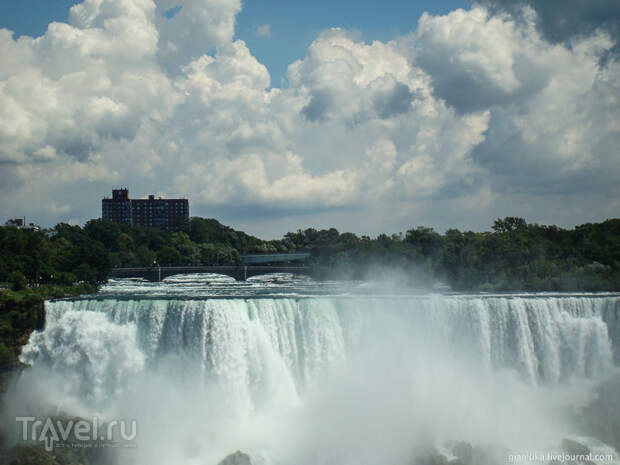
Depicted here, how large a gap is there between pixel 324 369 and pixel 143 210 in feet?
436

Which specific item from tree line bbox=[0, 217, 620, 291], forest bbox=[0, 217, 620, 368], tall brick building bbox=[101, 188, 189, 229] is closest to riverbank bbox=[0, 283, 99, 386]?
forest bbox=[0, 217, 620, 368]

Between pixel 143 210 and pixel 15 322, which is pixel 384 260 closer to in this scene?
pixel 15 322

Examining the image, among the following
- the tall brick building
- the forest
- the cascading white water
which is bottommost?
the cascading white water

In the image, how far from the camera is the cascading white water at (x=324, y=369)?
21641 mm

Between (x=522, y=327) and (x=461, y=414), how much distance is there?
5745mm

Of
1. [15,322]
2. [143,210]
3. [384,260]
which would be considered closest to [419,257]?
[384,260]

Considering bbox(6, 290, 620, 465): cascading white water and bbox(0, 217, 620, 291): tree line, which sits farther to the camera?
bbox(0, 217, 620, 291): tree line

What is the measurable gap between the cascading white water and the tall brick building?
121027mm

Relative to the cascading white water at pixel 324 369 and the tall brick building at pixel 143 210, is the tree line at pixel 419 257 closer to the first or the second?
Answer: the cascading white water at pixel 324 369

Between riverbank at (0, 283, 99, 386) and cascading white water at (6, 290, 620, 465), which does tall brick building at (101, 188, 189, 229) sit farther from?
cascading white water at (6, 290, 620, 465)

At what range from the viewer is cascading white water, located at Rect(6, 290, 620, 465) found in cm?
2164

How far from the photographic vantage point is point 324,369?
24250mm

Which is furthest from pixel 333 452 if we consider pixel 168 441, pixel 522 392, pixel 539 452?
pixel 522 392

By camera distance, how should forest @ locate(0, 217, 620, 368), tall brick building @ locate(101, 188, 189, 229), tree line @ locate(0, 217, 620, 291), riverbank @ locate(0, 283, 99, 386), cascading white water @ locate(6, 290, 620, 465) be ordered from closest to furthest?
1. cascading white water @ locate(6, 290, 620, 465)
2. riverbank @ locate(0, 283, 99, 386)
3. forest @ locate(0, 217, 620, 368)
4. tree line @ locate(0, 217, 620, 291)
5. tall brick building @ locate(101, 188, 189, 229)
